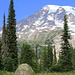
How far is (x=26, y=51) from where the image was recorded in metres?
39.4

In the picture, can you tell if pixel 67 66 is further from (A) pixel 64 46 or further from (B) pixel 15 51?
(B) pixel 15 51

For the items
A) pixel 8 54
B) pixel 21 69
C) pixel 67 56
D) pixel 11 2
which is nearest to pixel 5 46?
pixel 8 54

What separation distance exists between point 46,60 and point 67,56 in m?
39.0

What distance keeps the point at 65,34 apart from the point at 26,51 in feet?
42.6

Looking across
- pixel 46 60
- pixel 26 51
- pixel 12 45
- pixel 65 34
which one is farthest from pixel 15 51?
pixel 46 60

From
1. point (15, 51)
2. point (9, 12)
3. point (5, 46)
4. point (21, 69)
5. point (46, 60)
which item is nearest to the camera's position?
point (21, 69)

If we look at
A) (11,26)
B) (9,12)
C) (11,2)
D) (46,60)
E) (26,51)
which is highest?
(11,2)

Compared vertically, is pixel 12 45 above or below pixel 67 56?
above

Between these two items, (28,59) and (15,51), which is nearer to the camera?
(15,51)

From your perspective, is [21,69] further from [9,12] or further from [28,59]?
[28,59]

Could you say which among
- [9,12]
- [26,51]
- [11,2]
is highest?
[11,2]

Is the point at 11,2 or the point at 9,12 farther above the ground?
the point at 11,2

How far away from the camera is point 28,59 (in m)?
39.8

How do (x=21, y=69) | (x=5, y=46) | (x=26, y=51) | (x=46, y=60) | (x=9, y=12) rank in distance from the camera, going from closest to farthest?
(x=21, y=69) < (x=5, y=46) < (x=9, y=12) < (x=26, y=51) < (x=46, y=60)
